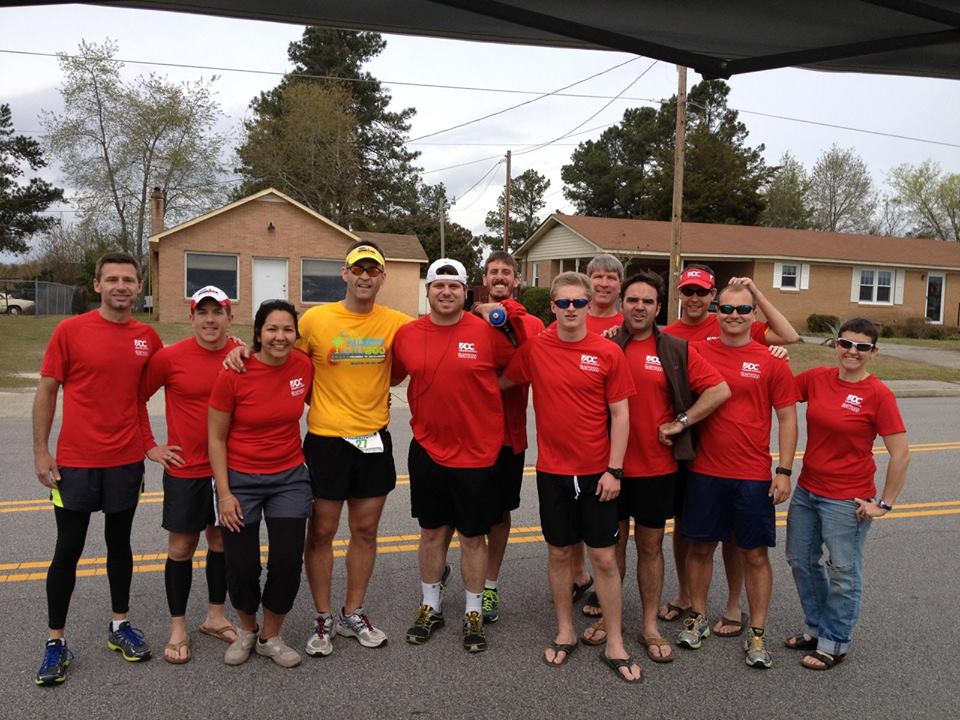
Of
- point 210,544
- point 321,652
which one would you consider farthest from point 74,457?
point 321,652

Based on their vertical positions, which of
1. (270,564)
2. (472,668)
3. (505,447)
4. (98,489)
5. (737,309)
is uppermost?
(737,309)

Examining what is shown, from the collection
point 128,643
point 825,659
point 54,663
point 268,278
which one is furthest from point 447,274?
point 268,278

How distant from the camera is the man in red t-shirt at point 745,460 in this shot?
3.92 metres

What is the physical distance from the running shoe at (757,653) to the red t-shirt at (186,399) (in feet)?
9.84

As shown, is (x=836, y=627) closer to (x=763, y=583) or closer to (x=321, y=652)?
(x=763, y=583)

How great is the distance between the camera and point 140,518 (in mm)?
6055

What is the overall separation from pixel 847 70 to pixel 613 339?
1.99m

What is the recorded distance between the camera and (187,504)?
149 inches

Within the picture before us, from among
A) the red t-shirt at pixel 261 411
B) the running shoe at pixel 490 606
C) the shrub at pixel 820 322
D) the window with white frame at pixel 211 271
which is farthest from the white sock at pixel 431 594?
the shrub at pixel 820 322

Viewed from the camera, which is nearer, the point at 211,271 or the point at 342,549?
the point at 342,549

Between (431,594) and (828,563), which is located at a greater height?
(828,563)

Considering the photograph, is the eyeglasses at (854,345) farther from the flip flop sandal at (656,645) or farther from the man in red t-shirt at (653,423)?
the flip flop sandal at (656,645)

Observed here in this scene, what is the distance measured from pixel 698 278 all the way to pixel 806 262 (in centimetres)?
2876

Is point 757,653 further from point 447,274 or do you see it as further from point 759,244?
point 759,244
